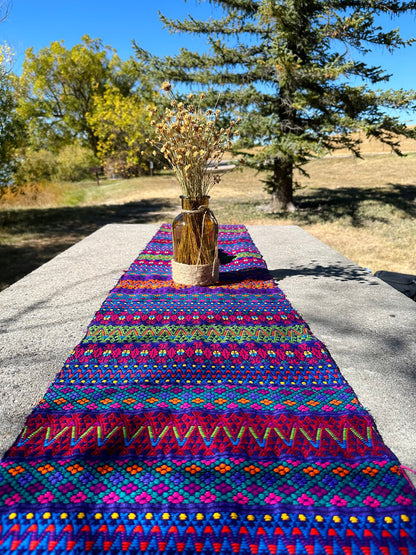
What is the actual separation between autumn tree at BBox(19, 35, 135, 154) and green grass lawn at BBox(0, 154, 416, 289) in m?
5.70

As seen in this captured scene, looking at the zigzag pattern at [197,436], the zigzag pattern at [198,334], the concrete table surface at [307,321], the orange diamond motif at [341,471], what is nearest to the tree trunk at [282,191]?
the concrete table surface at [307,321]

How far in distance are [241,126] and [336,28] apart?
6.41ft

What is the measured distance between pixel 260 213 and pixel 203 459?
6.57 m

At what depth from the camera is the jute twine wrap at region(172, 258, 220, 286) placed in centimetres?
208

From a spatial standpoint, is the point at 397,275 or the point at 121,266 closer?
the point at 121,266

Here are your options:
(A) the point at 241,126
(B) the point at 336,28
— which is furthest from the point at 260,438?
(B) the point at 336,28

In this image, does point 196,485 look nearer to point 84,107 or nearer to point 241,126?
point 241,126

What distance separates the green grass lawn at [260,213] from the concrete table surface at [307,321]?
1.70 m

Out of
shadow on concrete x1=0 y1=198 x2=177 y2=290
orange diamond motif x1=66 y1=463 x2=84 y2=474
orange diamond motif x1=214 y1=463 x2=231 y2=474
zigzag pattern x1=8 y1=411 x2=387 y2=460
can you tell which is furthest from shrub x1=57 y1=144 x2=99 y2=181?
orange diamond motif x1=214 y1=463 x2=231 y2=474

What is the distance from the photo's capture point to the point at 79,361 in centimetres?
139

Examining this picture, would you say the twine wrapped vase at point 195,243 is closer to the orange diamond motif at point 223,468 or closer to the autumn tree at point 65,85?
the orange diamond motif at point 223,468

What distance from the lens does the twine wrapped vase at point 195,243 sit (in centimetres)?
202

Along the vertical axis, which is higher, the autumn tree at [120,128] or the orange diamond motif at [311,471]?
the autumn tree at [120,128]

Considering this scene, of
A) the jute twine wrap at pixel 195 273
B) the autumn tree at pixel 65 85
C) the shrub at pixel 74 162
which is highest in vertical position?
the autumn tree at pixel 65 85
